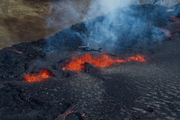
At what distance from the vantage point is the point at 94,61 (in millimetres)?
11555

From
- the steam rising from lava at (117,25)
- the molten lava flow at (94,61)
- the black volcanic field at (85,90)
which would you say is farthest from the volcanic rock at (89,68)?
the steam rising from lava at (117,25)

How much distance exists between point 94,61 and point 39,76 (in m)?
4.82

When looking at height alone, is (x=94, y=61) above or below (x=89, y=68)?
above

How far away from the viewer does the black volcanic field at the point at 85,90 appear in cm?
611

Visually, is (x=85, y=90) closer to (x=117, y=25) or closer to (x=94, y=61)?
(x=94, y=61)

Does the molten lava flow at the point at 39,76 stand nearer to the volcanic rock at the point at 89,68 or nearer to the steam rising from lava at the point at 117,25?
the volcanic rock at the point at 89,68

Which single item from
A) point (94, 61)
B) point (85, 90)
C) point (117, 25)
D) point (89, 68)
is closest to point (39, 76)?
point (85, 90)

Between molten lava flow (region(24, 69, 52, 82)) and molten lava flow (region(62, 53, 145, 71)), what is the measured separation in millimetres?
1285

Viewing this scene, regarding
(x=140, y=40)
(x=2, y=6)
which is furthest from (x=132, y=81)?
(x=2, y=6)

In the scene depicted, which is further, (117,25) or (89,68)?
(117,25)

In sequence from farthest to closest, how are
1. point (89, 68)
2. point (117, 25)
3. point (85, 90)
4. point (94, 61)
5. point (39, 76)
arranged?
point (117, 25) → point (94, 61) → point (89, 68) → point (39, 76) → point (85, 90)

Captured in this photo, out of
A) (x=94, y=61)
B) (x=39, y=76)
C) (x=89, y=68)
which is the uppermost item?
(x=94, y=61)

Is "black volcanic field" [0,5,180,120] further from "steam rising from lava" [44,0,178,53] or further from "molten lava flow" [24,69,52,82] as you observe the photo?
"steam rising from lava" [44,0,178,53]

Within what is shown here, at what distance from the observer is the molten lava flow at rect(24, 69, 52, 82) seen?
799 centimetres
